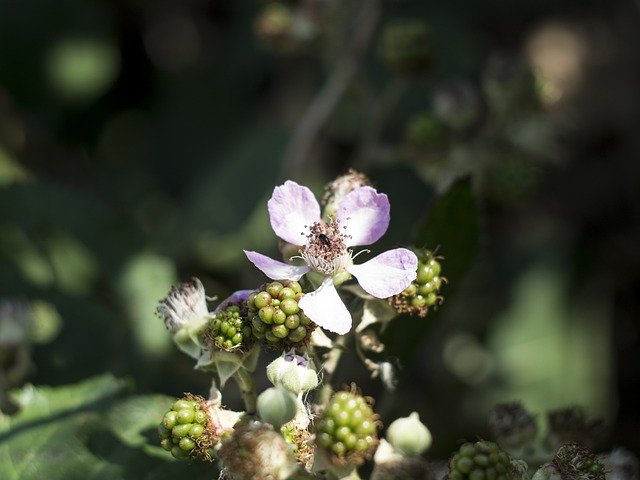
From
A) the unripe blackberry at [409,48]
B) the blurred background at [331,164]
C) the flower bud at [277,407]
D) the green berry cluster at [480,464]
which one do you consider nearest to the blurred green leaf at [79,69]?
the blurred background at [331,164]

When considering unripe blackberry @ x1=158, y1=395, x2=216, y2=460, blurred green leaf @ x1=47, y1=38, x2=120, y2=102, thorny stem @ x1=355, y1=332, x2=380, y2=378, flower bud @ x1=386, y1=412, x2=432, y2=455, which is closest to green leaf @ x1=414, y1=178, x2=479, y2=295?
thorny stem @ x1=355, y1=332, x2=380, y2=378

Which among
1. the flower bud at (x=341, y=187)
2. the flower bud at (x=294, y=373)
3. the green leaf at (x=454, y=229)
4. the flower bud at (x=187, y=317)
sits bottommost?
the flower bud at (x=294, y=373)

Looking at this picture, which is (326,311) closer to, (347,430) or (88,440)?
(347,430)

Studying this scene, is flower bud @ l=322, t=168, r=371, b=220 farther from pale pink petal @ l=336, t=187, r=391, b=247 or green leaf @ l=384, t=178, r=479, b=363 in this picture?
green leaf @ l=384, t=178, r=479, b=363

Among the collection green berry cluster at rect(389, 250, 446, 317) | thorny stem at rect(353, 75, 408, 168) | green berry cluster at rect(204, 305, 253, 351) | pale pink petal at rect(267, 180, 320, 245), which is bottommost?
green berry cluster at rect(204, 305, 253, 351)

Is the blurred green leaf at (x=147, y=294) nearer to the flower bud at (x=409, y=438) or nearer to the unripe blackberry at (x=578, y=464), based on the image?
the flower bud at (x=409, y=438)

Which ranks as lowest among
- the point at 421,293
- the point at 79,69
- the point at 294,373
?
the point at 294,373

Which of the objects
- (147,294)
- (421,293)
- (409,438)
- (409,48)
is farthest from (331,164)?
(409,438)
